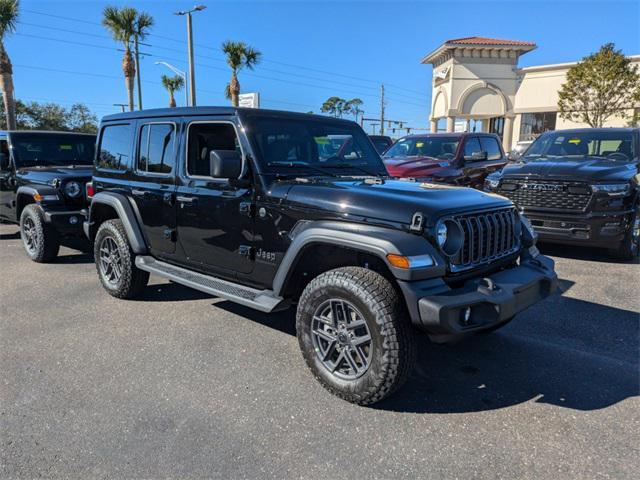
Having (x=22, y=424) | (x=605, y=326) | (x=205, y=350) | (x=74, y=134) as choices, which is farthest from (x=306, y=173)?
(x=74, y=134)

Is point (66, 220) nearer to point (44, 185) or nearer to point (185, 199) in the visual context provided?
point (44, 185)

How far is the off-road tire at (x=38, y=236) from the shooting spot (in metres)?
6.11

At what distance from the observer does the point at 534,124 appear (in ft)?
113

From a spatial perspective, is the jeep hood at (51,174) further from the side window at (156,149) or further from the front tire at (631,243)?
the front tire at (631,243)

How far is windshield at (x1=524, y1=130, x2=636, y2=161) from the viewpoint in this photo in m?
7.07

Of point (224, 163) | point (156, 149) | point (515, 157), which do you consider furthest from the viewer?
point (515, 157)

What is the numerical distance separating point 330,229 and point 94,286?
3.63m

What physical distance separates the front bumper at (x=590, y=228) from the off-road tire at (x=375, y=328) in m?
4.35

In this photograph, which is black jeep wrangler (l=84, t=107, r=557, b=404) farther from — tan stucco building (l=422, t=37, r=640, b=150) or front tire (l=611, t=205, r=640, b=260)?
tan stucco building (l=422, t=37, r=640, b=150)

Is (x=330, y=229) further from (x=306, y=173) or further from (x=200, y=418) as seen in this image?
(x=200, y=418)

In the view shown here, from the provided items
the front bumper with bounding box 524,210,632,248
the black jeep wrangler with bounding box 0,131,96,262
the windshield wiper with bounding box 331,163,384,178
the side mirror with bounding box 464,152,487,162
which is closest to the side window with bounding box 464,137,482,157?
the side mirror with bounding box 464,152,487,162

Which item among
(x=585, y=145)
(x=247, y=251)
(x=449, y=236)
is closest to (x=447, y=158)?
(x=585, y=145)

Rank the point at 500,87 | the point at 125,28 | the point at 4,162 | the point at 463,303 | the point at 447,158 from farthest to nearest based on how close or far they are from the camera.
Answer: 1. the point at 500,87
2. the point at 125,28
3. the point at 447,158
4. the point at 4,162
5. the point at 463,303

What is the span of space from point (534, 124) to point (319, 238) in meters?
36.5
